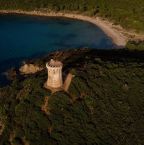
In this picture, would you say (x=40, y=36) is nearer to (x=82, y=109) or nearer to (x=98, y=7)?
(x=98, y=7)

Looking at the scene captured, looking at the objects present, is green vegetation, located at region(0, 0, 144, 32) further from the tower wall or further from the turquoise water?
the tower wall

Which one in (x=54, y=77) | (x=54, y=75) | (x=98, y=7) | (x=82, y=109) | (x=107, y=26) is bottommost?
(x=107, y=26)

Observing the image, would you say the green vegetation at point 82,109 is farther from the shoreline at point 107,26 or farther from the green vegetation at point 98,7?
the green vegetation at point 98,7

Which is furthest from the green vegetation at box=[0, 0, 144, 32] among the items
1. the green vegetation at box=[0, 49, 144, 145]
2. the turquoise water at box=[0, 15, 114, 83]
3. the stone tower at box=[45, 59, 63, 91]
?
the stone tower at box=[45, 59, 63, 91]

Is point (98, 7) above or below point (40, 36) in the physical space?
above

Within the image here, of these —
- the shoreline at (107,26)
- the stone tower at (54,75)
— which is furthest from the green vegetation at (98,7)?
the stone tower at (54,75)

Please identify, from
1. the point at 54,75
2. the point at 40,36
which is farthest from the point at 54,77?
the point at 40,36

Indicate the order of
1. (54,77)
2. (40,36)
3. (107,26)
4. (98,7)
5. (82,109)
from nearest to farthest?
(82,109) → (54,77) → (40,36) → (107,26) → (98,7)
